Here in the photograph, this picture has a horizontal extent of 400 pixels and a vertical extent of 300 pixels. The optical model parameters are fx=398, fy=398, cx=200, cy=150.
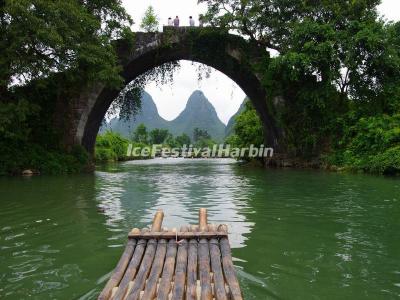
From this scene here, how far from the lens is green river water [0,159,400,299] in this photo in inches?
151

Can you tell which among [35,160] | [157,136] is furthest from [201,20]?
→ [157,136]

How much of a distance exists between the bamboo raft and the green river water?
56 centimetres

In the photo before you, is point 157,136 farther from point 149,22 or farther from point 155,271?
point 155,271

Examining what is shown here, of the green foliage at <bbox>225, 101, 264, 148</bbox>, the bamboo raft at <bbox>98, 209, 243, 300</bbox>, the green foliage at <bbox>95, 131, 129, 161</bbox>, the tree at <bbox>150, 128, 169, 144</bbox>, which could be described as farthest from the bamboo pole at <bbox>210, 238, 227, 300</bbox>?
the tree at <bbox>150, 128, 169, 144</bbox>

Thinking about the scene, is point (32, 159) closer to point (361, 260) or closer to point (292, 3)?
point (292, 3)

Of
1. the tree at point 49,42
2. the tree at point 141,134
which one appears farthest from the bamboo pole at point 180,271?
the tree at point 141,134

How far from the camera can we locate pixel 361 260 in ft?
15.0

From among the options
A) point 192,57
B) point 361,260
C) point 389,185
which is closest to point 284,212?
point 361,260

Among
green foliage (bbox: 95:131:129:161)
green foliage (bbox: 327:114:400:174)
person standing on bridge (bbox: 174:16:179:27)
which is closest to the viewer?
green foliage (bbox: 327:114:400:174)

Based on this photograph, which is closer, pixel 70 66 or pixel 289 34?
pixel 70 66

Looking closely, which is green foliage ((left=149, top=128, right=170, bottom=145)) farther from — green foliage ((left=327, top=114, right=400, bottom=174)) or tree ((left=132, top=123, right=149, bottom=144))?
green foliage ((left=327, top=114, right=400, bottom=174))

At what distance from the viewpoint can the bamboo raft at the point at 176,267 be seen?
277cm

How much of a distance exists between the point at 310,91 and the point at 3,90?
13.9 meters

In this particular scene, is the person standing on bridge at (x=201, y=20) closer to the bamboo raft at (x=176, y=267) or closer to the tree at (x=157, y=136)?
the bamboo raft at (x=176, y=267)
